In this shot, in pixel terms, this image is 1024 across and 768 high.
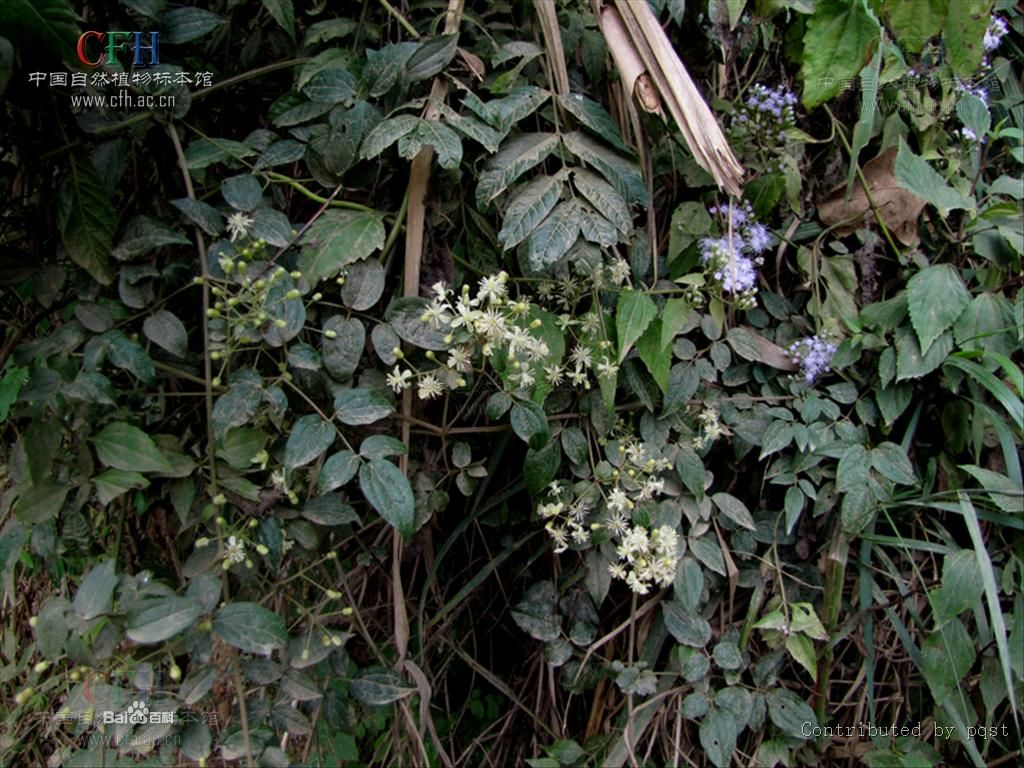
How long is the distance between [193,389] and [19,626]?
32.8 inches

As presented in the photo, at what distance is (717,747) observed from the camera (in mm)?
984

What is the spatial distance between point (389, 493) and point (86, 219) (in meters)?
0.48

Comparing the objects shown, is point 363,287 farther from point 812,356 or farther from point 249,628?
point 812,356

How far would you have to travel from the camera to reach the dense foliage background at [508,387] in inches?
32.3

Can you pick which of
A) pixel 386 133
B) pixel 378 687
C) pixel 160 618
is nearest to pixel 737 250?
pixel 386 133

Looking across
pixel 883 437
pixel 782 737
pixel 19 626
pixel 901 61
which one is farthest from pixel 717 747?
pixel 19 626

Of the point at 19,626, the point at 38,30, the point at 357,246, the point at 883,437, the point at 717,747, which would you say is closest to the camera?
the point at 38,30

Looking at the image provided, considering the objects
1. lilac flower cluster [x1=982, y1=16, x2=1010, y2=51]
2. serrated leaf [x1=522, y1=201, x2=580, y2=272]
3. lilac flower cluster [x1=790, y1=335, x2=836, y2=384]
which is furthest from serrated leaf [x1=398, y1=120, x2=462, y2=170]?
lilac flower cluster [x1=982, y1=16, x2=1010, y2=51]

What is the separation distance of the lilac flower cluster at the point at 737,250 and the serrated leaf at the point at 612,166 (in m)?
0.16

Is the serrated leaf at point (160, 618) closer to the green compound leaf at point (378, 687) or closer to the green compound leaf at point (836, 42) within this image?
the green compound leaf at point (378, 687)

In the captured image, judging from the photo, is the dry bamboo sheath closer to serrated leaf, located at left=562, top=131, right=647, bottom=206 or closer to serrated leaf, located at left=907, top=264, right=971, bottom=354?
serrated leaf, located at left=562, top=131, right=647, bottom=206

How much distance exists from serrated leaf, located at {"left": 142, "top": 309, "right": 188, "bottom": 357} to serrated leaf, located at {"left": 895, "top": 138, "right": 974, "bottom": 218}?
3.29ft

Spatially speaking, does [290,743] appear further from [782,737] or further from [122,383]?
[782,737]

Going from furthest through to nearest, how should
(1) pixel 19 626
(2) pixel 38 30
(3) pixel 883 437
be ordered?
(1) pixel 19 626 < (3) pixel 883 437 < (2) pixel 38 30
